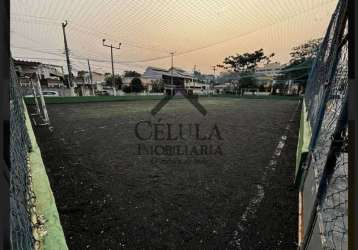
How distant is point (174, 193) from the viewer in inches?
83.7

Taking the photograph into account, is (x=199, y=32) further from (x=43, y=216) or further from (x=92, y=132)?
(x=43, y=216)

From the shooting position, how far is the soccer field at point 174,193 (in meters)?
1.51

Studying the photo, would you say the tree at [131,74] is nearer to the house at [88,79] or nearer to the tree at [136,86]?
the house at [88,79]

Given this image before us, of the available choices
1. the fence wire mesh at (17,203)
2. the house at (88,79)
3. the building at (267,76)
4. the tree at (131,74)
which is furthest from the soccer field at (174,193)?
the tree at (131,74)

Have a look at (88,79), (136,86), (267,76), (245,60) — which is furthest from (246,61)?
(88,79)

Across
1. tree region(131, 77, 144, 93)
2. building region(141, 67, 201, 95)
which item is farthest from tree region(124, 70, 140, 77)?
tree region(131, 77, 144, 93)

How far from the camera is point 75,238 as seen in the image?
1.47 m

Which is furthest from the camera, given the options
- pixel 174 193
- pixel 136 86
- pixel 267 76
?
pixel 136 86

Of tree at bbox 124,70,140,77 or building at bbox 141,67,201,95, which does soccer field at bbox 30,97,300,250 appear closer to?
building at bbox 141,67,201,95

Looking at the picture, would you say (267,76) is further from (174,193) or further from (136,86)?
(174,193)

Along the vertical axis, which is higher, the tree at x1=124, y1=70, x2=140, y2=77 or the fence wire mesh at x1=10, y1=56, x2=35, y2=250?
the tree at x1=124, y1=70, x2=140, y2=77

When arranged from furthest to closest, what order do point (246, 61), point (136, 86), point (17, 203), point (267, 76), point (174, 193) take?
1. point (246, 61)
2. point (136, 86)
3. point (267, 76)
4. point (174, 193)
5. point (17, 203)

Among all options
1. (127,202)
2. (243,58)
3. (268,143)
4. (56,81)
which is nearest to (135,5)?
(268,143)

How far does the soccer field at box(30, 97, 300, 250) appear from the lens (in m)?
1.51
